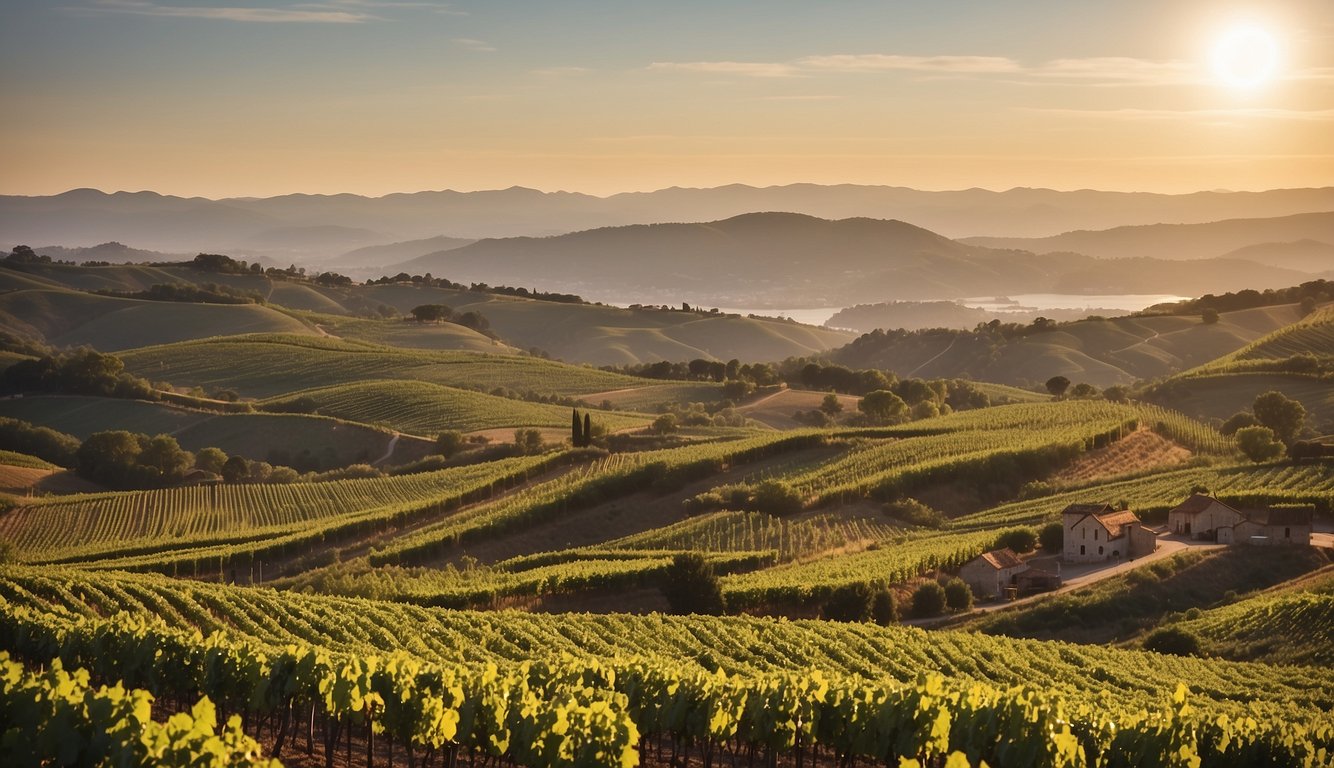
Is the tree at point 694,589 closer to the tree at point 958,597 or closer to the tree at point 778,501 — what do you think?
the tree at point 958,597

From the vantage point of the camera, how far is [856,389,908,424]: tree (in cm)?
10062

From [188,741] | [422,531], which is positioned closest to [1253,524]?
[422,531]

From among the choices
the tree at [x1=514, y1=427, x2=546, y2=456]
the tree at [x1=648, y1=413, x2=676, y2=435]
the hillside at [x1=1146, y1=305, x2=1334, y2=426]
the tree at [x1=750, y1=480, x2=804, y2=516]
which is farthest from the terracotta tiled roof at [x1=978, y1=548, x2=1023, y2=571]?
the hillside at [x1=1146, y1=305, x2=1334, y2=426]

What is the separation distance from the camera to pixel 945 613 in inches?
1993

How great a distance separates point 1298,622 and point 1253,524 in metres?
15.4

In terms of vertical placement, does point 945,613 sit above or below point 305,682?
below

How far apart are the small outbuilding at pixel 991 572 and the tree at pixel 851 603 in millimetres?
7635

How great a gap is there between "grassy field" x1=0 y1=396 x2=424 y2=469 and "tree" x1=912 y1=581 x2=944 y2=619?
148 ft

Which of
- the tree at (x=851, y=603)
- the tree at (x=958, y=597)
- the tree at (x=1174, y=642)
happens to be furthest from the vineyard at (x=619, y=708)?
the tree at (x=958, y=597)

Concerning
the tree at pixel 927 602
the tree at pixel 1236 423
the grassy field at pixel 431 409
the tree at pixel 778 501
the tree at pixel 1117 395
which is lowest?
the tree at pixel 927 602

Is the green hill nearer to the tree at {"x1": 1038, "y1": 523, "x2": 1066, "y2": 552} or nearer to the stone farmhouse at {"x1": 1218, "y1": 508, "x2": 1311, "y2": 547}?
the tree at {"x1": 1038, "y1": 523, "x2": 1066, "y2": 552}

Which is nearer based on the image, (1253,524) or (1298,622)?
(1298,622)

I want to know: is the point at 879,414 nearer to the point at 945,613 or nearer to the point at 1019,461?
the point at 1019,461

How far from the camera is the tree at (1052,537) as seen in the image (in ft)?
195
